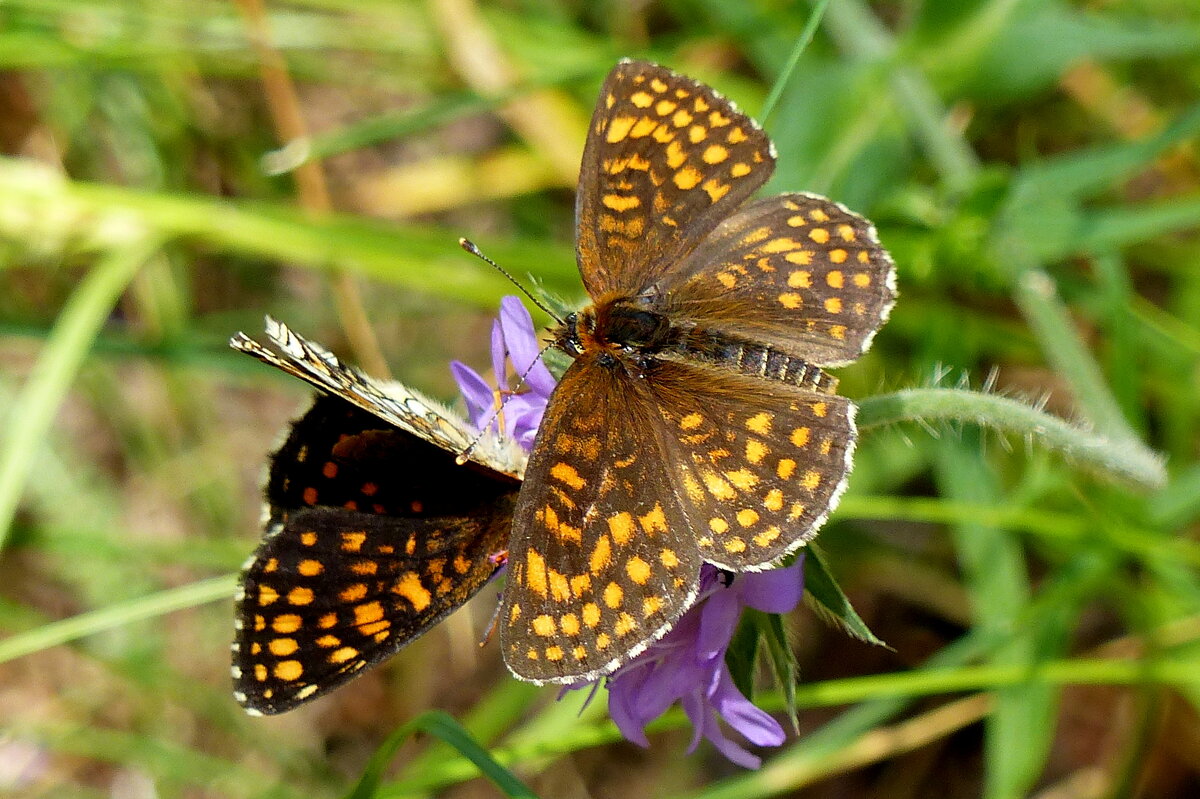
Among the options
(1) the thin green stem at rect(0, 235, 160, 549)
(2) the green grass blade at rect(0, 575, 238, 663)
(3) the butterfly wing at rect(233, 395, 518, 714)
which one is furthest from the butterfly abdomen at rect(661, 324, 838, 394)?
(1) the thin green stem at rect(0, 235, 160, 549)

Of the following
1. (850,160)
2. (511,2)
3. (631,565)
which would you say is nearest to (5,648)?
(631,565)

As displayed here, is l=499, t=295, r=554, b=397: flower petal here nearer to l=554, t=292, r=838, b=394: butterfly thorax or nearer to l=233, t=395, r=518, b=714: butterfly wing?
l=554, t=292, r=838, b=394: butterfly thorax

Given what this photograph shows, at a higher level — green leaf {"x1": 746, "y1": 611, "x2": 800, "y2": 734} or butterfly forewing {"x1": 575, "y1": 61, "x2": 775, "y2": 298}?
butterfly forewing {"x1": 575, "y1": 61, "x2": 775, "y2": 298}

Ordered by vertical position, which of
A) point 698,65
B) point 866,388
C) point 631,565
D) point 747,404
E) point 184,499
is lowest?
point 184,499

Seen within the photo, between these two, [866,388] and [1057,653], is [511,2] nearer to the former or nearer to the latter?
[866,388]

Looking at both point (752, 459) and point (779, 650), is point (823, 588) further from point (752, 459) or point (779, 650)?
point (752, 459)

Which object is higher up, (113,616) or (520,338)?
(520,338)

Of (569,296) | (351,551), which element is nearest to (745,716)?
(351,551)
